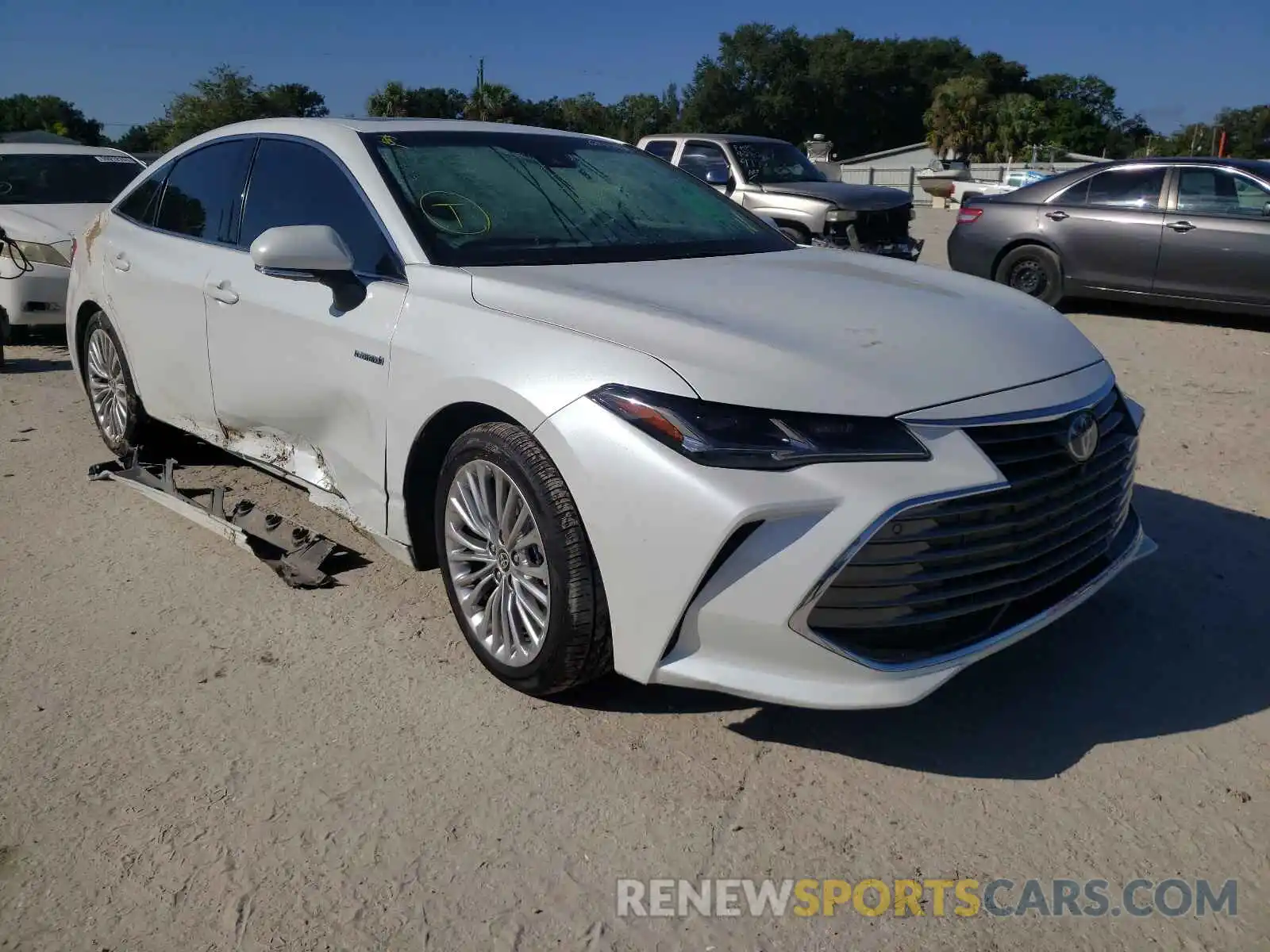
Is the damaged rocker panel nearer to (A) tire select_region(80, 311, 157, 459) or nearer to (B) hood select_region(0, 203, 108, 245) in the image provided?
(A) tire select_region(80, 311, 157, 459)

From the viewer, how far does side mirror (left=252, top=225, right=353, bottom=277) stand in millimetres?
3361

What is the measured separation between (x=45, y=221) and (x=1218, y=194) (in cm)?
993

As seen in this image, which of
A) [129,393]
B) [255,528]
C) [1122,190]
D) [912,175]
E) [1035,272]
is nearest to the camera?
[255,528]

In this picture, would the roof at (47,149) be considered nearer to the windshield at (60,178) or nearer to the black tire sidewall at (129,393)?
the windshield at (60,178)

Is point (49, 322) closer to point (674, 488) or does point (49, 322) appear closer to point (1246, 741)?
point (674, 488)

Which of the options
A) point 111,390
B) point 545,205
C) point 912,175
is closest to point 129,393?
point 111,390

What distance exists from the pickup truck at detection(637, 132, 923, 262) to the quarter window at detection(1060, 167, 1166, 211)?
1.84 m

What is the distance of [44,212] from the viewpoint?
30.5 ft

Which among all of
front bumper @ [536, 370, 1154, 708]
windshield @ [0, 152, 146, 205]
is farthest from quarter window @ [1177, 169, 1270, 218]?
windshield @ [0, 152, 146, 205]

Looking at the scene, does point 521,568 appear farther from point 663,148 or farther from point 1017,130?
point 1017,130

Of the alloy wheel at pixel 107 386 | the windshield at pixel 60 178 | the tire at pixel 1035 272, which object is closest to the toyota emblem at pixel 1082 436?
the alloy wheel at pixel 107 386

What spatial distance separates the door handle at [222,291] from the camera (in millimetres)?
4102

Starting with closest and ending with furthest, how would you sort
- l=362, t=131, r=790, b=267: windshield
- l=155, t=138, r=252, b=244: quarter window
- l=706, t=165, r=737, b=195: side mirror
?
1. l=362, t=131, r=790, b=267: windshield
2. l=155, t=138, r=252, b=244: quarter window
3. l=706, t=165, r=737, b=195: side mirror

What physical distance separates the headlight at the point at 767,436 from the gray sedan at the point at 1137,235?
7.83 meters
